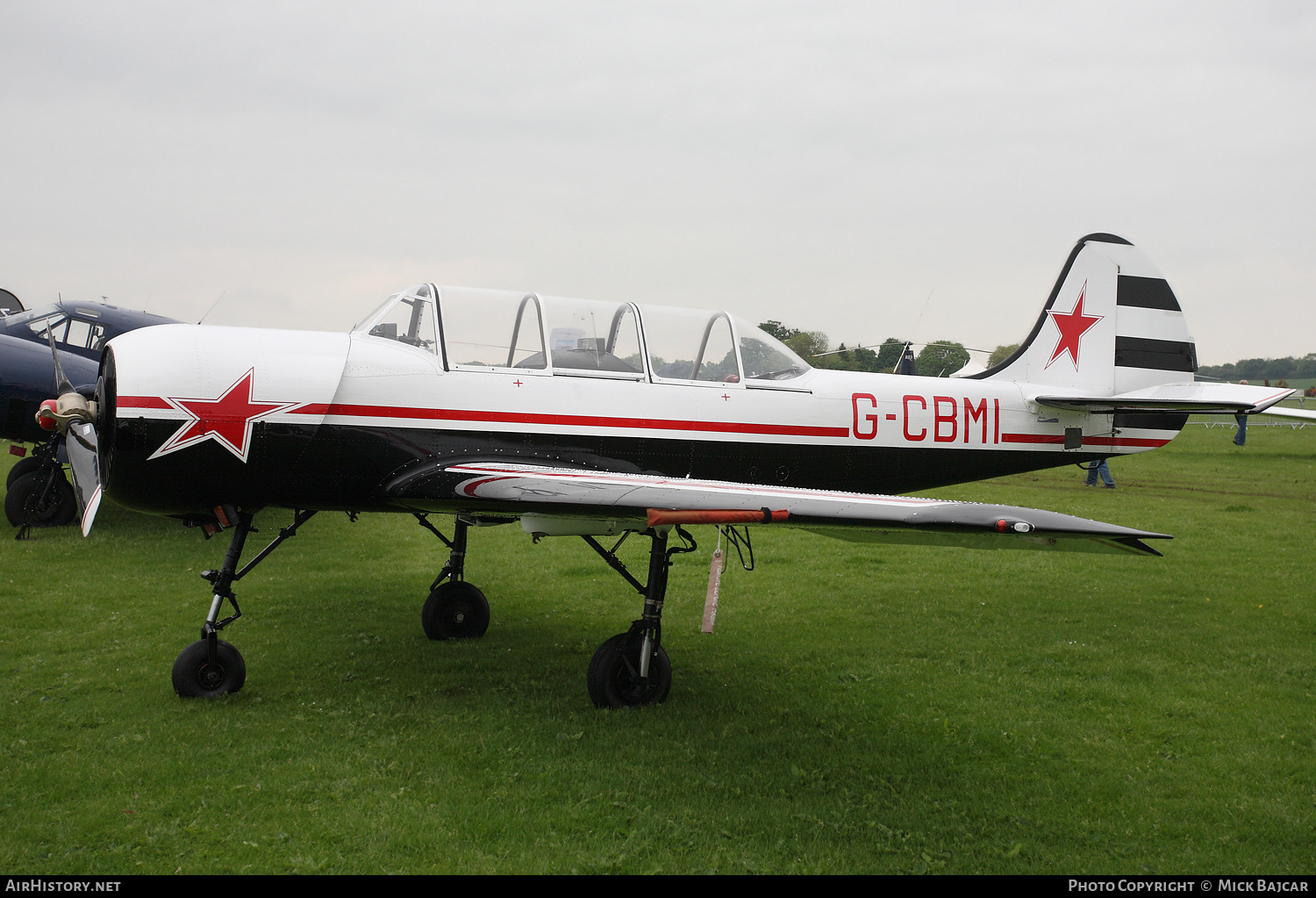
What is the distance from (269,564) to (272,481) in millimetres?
4468

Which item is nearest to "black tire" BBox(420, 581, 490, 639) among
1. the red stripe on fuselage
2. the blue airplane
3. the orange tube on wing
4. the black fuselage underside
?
the black fuselage underside

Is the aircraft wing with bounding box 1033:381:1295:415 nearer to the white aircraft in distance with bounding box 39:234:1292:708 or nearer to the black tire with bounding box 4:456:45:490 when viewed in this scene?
the white aircraft in distance with bounding box 39:234:1292:708

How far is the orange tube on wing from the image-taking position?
3.95 metres

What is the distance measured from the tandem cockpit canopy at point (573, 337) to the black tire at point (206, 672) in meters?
2.20

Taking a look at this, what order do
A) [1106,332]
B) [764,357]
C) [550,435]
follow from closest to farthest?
[550,435] → [764,357] → [1106,332]

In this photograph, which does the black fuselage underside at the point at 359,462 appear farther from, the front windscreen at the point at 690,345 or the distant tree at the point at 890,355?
the distant tree at the point at 890,355

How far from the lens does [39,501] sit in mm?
9859

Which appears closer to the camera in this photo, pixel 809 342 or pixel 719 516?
pixel 719 516

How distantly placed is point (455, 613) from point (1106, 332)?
20.8 ft

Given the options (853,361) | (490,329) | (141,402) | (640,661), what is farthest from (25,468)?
(853,361)

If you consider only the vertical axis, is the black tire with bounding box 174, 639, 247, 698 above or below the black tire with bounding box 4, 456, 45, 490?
below

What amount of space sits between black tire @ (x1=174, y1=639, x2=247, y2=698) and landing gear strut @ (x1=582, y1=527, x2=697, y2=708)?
7.28 ft

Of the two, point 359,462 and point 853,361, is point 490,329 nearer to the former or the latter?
point 359,462
